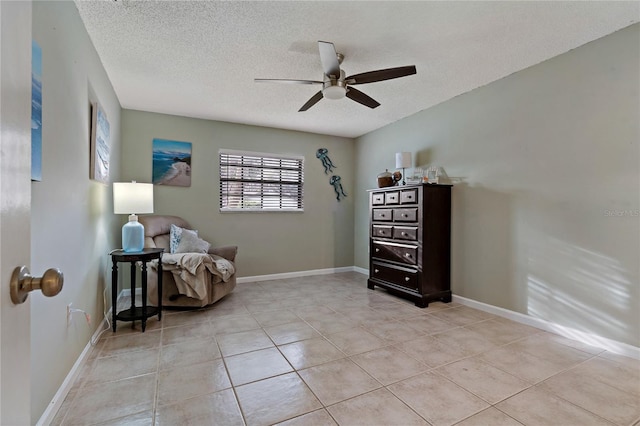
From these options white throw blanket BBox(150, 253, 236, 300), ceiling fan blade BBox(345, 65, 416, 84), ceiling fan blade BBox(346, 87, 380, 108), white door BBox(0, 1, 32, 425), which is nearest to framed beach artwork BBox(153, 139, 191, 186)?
white throw blanket BBox(150, 253, 236, 300)

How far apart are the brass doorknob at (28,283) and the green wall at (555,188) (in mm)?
3227

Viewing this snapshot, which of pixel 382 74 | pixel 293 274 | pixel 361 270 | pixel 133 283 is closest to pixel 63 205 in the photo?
pixel 133 283

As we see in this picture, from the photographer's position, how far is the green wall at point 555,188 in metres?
2.23

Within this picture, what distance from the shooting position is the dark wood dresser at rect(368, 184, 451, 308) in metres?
3.34

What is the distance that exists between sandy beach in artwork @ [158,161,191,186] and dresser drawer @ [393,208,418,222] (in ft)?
9.32

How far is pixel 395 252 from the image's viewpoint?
3711 mm

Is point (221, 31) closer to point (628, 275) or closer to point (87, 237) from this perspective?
point (87, 237)

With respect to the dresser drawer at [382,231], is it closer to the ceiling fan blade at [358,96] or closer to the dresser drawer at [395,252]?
the dresser drawer at [395,252]

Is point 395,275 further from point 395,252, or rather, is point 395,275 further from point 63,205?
point 63,205

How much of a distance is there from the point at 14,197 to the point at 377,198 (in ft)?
12.3

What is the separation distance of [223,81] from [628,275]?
3.81 m

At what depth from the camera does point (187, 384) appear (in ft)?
5.91

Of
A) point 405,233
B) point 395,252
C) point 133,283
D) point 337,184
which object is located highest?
point 337,184

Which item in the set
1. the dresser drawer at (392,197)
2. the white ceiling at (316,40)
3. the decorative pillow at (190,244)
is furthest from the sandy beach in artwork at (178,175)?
the dresser drawer at (392,197)
